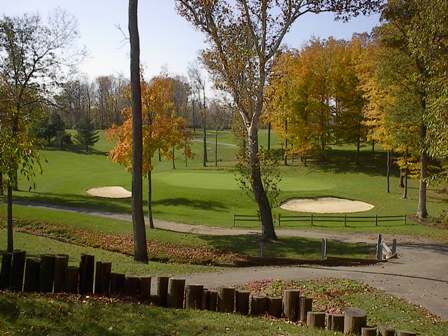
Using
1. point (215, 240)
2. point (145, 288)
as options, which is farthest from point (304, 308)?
point (215, 240)

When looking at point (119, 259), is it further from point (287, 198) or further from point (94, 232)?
point (287, 198)

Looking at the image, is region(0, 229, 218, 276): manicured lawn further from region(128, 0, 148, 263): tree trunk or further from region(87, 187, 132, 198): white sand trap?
region(87, 187, 132, 198): white sand trap

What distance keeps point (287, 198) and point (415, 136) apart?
36.7 feet

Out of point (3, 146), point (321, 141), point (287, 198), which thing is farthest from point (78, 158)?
point (3, 146)

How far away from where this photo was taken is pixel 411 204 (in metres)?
39.9

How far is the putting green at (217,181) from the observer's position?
45.3 meters

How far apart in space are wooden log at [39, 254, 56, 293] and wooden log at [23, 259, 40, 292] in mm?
90

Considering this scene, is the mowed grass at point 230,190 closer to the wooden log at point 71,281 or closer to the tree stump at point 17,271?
the wooden log at point 71,281

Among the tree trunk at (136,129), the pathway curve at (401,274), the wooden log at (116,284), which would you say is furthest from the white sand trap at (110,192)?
the wooden log at (116,284)

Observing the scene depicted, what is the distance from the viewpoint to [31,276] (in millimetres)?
10391

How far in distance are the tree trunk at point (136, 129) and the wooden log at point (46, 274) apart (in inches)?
377

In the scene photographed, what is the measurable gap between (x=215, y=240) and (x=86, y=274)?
15.7 metres

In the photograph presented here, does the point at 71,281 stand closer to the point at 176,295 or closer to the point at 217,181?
the point at 176,295

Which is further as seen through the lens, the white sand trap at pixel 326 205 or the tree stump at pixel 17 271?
the white sand trap at pixel 326 205
